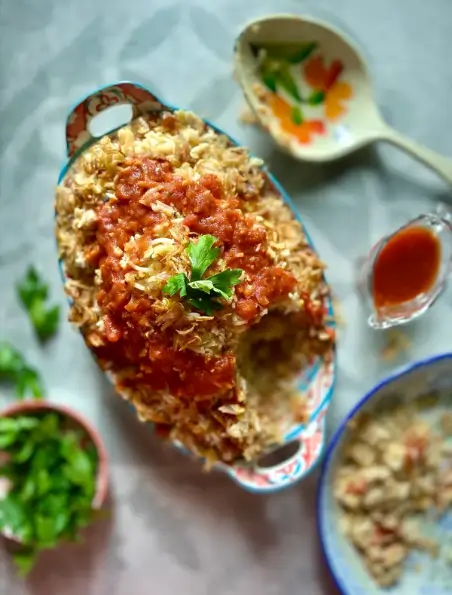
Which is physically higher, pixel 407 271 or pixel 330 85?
pixel 330 85

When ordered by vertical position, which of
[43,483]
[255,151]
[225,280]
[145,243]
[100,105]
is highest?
[100,105]

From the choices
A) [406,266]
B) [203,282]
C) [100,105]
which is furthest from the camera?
[406,266]

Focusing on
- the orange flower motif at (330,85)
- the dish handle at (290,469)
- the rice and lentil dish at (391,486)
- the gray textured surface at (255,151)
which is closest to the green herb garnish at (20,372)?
the gray textured surface at (255,151)

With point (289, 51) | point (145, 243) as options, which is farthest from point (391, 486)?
point (289, 51)

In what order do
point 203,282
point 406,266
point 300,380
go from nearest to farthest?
point 203,282
point 300,380
point 406,266

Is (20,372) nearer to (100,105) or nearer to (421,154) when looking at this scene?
(100,105)

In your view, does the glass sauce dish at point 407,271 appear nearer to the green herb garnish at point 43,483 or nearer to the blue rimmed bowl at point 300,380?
the blue rimmed bowl at point 300,380

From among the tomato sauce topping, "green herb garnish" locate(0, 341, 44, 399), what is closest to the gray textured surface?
"green herb garnish" locate(0, 341, 44, 399)
